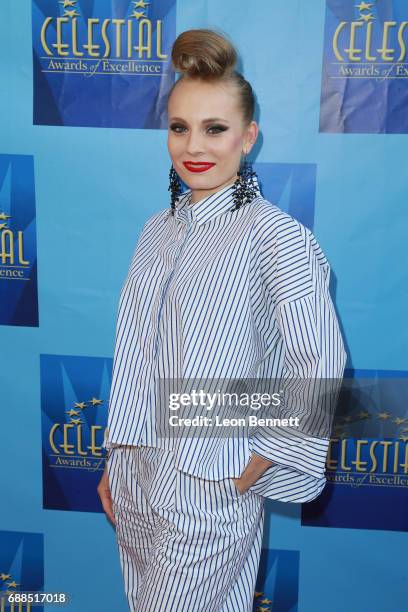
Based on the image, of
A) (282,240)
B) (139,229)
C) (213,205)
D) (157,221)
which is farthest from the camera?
(139,229)

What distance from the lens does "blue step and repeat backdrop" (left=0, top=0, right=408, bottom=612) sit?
165cm

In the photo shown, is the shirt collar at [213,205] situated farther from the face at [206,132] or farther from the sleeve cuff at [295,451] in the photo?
the sleeve cuff at [295,451]

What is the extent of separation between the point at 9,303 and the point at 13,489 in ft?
1.78

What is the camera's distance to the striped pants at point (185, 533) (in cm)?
123

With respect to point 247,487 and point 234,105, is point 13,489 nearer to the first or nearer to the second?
point 247,487

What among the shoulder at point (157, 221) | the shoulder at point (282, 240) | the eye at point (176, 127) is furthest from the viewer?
the shoulder at point (157, 221)

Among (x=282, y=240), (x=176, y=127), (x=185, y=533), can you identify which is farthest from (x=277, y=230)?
(x=185, y=533)

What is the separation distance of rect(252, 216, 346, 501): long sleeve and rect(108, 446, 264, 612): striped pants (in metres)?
0.13

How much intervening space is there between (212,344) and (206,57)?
0.51m

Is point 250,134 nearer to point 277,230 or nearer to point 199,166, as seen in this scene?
point 199,166

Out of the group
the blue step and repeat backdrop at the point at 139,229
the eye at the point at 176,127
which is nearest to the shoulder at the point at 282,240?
the eye at the point at 176,127

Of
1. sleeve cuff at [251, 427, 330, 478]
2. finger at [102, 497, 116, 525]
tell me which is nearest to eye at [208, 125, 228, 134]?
sleeve cuff at [251, 427, 330, 478]

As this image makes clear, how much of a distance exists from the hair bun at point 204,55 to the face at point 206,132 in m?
0.02

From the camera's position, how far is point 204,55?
1229mm
